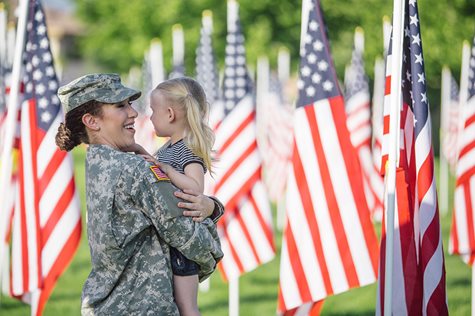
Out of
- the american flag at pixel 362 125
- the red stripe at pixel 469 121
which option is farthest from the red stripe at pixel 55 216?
the american flag at pixel 362 125

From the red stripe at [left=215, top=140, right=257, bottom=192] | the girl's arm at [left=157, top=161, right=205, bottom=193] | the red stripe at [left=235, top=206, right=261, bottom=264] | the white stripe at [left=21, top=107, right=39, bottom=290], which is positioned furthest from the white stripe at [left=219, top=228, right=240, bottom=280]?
the girl's arm at [left=157, top=161, right=205, bottom=193]

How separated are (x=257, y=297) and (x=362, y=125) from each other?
5445 millimetres

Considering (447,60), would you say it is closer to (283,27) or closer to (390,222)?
(283,27)

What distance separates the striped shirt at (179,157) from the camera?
14.5 feet

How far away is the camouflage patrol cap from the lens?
4129mm

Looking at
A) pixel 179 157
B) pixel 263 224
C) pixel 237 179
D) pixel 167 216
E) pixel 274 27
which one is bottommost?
pixel 263 224

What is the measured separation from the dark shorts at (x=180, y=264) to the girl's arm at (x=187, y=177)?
1.02ft

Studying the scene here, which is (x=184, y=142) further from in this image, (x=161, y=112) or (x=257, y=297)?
(x=257, y=297)

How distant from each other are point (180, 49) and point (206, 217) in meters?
10.1

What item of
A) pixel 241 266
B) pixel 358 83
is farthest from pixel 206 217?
pixel 358 83

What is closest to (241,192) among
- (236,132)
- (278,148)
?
(236,132)

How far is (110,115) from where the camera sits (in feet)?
13.7

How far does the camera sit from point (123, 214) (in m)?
4.06

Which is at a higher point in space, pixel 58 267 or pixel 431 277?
pixel 58 267
